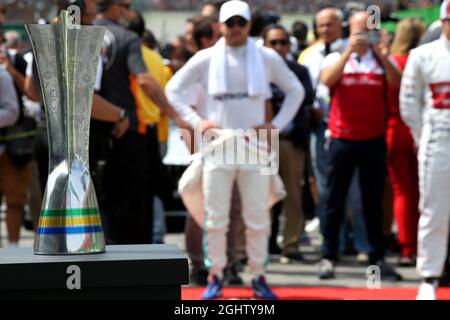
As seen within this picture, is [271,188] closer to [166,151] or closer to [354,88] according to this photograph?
[354,88]

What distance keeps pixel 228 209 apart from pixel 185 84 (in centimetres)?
95

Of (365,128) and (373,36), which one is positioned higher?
(373,36)

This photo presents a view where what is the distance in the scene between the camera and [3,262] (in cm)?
383

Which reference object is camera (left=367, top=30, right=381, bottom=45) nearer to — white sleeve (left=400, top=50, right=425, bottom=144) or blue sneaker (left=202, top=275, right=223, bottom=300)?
white sleeve (left=400, top=50, right=425, bottom=144)

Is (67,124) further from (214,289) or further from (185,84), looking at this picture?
(185,84)

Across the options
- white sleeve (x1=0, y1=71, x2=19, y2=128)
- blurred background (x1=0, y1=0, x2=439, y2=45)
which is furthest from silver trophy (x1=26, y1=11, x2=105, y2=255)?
blurred background (x1=0, y1=0, x2=439, y2=45)

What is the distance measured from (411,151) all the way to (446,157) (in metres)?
2.75

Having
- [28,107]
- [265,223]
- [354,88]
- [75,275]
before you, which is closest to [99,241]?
[75,275]

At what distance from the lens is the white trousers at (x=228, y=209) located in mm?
7730

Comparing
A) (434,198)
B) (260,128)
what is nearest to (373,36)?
(260,128)

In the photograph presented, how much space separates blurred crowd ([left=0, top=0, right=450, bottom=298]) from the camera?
7.65 metres

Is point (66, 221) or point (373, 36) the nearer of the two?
point (66, 221)

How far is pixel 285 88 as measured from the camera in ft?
27.0

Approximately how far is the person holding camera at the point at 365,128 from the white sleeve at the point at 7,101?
7.84 ft
